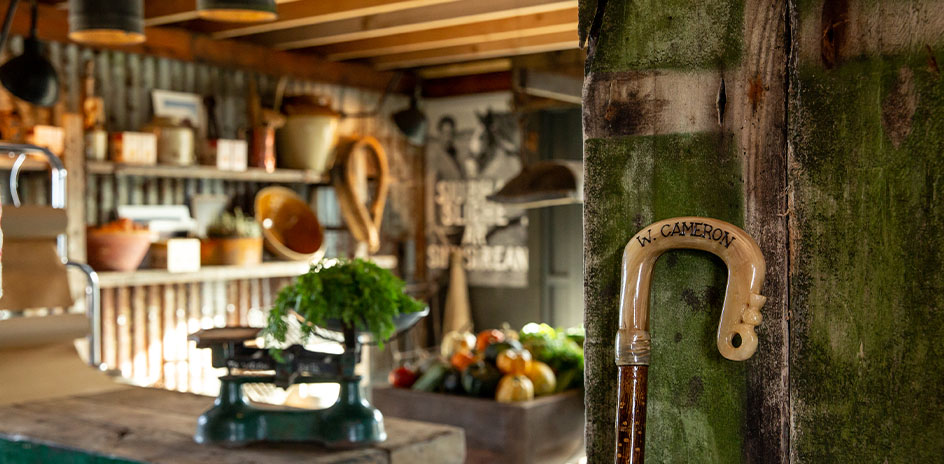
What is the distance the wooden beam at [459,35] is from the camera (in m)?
4.96

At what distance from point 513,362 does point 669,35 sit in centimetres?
288

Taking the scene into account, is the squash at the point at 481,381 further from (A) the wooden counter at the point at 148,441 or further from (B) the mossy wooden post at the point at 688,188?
(B) the mossy wooden post at the point at 688,188

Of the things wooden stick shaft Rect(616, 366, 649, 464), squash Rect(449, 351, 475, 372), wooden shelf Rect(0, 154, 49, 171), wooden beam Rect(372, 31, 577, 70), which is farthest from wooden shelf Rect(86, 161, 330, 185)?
wooden stick shaft Rect(616, 366, 649, 464)

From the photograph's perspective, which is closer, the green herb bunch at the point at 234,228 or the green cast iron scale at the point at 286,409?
the green cast iron scale at the point at 286,409

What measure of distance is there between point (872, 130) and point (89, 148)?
14.7ft

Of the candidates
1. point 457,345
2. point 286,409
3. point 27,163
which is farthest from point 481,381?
point 27,163

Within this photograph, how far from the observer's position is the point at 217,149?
5.23m

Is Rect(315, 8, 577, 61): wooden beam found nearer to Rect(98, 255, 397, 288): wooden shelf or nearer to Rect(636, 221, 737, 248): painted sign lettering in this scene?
Rect(98, 255, 397, 288): wooden shelf

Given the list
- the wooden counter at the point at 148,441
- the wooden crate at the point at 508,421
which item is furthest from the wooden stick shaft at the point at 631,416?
the wooden crate at the point at 508,421

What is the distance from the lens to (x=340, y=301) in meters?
1.97

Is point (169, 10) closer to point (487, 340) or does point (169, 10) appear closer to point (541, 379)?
point (487, 340)

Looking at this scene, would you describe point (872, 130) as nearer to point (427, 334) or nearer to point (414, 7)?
point (414, 7)

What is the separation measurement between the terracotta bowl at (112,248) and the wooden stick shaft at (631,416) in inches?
165

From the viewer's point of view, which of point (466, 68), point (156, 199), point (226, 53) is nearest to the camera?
point (156, 199)
